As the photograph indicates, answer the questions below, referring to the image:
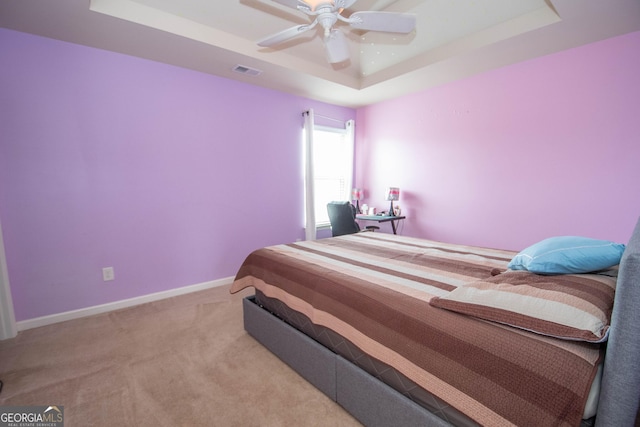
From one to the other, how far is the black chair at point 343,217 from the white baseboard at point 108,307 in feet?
5.19

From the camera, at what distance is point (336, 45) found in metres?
2.26

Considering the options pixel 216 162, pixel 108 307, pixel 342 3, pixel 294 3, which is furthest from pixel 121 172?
pixel 342 3

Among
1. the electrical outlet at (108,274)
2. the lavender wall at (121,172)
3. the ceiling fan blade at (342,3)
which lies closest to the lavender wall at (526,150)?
the lavender wall at (121,172)

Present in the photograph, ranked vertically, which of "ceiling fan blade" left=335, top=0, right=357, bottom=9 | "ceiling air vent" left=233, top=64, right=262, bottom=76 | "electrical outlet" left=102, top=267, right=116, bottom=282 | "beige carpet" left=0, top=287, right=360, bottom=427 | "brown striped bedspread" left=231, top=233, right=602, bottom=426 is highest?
"ceiling air vent" left=233, top=64, right=262, bottom=76

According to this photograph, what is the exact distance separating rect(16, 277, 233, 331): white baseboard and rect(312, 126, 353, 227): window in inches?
74.8

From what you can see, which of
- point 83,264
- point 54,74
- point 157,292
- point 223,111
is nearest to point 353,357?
point 157,292

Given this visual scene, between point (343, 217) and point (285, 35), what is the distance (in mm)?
2121

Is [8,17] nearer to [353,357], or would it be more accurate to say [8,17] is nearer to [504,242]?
[353,357]

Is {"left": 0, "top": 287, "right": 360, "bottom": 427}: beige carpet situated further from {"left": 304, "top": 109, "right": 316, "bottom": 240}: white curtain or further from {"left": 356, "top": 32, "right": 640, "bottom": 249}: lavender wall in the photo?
{"left": 356, "top": 32, "right": 640, "bottom": 249}: lavender wall

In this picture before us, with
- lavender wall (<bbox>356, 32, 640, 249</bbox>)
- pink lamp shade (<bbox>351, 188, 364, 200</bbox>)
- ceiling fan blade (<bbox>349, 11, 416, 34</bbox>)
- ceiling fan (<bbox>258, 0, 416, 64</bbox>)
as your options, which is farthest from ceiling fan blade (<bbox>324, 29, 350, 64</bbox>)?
pink lamp shade (<bbox>351, 188, 364, 200</bbox>)

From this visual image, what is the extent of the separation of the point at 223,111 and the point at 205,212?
1.20 meters

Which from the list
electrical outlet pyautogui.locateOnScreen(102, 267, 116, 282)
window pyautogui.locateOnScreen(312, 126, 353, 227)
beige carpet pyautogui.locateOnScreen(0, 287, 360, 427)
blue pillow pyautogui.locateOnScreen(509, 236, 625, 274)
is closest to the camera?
blue pillow pyautogui.locateOnScreen(509, 236, 625, 274)

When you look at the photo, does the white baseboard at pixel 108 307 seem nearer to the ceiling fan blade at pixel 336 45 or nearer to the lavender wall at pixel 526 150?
the ceiling fan blade at pixel 336 45

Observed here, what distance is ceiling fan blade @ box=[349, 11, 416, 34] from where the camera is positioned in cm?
183
